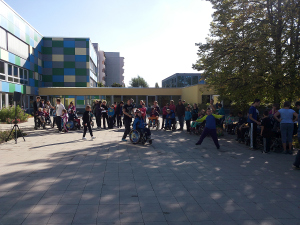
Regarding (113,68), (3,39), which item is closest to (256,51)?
(3,39)

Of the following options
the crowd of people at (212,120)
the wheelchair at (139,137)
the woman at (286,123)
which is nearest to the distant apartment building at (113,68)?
the crowd of people at (212,120)

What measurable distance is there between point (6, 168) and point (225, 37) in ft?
42.5

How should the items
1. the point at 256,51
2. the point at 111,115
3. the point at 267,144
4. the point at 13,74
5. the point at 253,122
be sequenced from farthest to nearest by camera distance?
1. the point at 13,74
2. the point at 111,115
3. the point at 256,51
4. the point at 253,122
5. the point at 267,144

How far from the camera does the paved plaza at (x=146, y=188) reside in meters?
3.99

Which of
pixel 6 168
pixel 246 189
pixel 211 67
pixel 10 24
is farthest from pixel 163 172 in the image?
pixel 10 24

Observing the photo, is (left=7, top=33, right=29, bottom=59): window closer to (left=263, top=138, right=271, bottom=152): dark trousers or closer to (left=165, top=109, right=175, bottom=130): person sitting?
(left=165, top=109, right=175, bottom=130): person sitting

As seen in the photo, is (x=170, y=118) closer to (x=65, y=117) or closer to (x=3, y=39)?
(x=65, y=117)

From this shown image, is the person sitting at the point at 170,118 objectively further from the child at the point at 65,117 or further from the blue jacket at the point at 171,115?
the child at the point at 65,117

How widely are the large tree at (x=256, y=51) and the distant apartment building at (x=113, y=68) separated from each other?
80.6 metres

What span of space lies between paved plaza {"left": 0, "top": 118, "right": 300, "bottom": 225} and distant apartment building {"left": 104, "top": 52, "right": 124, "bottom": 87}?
284ft

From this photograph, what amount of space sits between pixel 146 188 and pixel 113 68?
301 feet

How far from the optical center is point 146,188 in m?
5.31

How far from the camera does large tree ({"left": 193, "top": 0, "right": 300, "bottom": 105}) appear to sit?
508 inches

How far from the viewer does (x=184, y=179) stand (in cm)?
604
